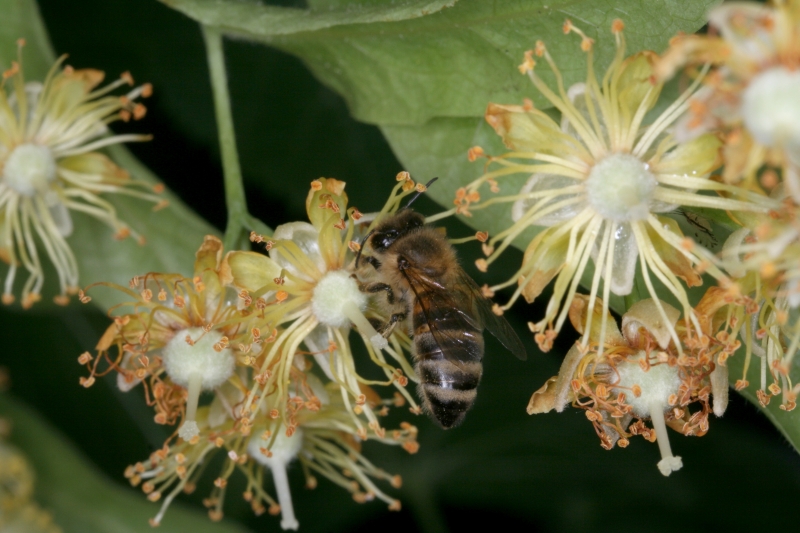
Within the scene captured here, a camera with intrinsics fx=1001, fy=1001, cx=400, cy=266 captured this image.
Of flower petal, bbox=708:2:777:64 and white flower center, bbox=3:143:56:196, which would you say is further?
white flower center, bbox=3:143:56:196

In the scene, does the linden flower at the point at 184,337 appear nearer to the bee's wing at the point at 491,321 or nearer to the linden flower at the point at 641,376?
the bee's wing at the point at 491,321

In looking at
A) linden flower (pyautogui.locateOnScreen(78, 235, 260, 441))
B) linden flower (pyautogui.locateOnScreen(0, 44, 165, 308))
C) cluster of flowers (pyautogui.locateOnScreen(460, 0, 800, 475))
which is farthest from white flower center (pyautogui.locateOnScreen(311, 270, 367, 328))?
linden flower (pyautogui.locateOnScreen(0, 44, 165, 308))

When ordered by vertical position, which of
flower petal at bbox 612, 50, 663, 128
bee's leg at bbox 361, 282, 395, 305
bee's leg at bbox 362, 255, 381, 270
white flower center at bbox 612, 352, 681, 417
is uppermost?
flower petal at bbox 612, 50, 663, 128

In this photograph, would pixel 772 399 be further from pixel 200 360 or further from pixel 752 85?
pixel 200 360

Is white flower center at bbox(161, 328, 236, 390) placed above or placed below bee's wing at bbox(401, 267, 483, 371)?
below

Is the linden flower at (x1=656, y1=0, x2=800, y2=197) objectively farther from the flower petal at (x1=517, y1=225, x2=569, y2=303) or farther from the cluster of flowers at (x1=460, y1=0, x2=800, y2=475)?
the flower petal at (x1=517, y1=225, x2=569, y2=303)

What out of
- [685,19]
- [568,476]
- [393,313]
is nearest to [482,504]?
[568,476]

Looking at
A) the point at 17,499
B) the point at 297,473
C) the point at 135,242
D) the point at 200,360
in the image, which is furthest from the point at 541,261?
the point at 17,499
